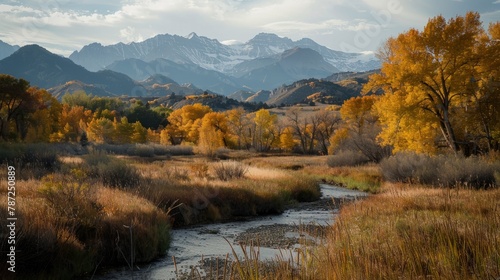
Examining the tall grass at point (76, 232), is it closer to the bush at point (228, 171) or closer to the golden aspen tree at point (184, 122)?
the bush at point (228, 171)

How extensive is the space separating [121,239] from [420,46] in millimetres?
24613

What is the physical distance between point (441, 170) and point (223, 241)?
16384mm

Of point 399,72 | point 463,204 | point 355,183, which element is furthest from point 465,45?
point 463,204

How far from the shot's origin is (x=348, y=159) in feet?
148

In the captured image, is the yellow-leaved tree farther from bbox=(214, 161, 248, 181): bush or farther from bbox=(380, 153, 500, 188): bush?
bbox=(214, 161, 248, 181): bush

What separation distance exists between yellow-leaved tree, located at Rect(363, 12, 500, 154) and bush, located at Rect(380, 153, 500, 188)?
1757 millimetres

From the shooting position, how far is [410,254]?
496 cm

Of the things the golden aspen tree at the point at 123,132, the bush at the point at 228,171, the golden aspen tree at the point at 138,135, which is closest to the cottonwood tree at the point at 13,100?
the golden aspen tree at the point at 123,132

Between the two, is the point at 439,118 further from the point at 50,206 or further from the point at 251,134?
the point at 251,134

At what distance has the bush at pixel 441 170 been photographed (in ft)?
69.7

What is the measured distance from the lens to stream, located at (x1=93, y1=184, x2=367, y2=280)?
923 centimetres

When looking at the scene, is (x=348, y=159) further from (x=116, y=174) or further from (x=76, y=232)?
(x=76, y=232)

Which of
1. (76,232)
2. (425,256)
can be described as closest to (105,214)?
(76,232)

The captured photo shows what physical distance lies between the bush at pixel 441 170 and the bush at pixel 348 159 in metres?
13.8
